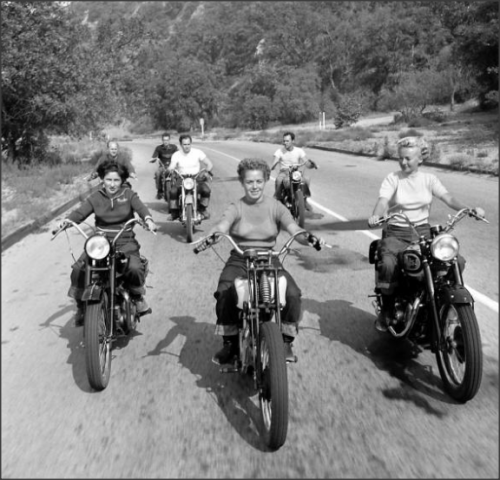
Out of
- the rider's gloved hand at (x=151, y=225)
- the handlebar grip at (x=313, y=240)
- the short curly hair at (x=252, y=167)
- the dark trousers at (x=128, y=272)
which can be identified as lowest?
the dark trousers at (x=128, y=272)

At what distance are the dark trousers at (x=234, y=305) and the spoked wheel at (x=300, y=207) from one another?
5.73m

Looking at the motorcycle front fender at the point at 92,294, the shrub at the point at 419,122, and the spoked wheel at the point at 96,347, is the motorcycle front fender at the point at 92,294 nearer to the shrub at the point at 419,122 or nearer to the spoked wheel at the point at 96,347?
the spoked wheel at the point at 96,347

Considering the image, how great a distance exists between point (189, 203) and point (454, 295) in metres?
6.12

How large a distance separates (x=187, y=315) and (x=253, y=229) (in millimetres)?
1803

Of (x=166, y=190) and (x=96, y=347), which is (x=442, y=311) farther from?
(x=166, y=190)

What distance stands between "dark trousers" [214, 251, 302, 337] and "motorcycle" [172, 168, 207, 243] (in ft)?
16.9

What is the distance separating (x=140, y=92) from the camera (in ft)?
102

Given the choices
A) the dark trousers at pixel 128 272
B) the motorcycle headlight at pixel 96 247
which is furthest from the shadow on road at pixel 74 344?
the motorcycle headlight at pixel 96 247

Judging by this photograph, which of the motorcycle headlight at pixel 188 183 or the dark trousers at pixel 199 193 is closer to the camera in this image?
the motorcycle headlight at pixel 188 183

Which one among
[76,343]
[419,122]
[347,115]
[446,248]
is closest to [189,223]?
[76,343]

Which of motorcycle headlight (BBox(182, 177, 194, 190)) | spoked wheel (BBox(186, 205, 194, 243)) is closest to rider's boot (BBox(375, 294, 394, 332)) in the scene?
spoked wheel (BBox(186, 205, 194, 243))

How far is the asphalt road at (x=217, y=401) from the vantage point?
2785mm

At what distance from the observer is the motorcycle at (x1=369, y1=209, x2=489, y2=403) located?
3.42 metres

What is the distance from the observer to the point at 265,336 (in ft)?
10.6
